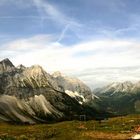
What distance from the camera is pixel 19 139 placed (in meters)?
85.5

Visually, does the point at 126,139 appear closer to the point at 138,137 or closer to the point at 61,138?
the point at 138,137

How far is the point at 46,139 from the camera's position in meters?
85.6

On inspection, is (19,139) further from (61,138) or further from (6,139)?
(61,138)

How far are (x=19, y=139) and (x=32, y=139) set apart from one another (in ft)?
11.3

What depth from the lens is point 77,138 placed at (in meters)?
84.3

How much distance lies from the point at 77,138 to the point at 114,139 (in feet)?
28.2

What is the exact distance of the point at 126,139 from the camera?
262 feet

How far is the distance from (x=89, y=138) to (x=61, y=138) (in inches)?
267

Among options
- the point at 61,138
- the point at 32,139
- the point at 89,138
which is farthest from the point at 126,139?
the point at 32,139

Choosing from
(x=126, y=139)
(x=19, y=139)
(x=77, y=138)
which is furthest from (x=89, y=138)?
(x=19, y=139)

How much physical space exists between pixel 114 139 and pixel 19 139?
22001 mm

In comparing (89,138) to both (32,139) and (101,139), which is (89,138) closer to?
(101,139)

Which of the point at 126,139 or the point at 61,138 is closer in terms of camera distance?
the point at 126,139

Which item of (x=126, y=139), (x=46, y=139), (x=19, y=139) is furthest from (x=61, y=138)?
(x=126, y=139)
